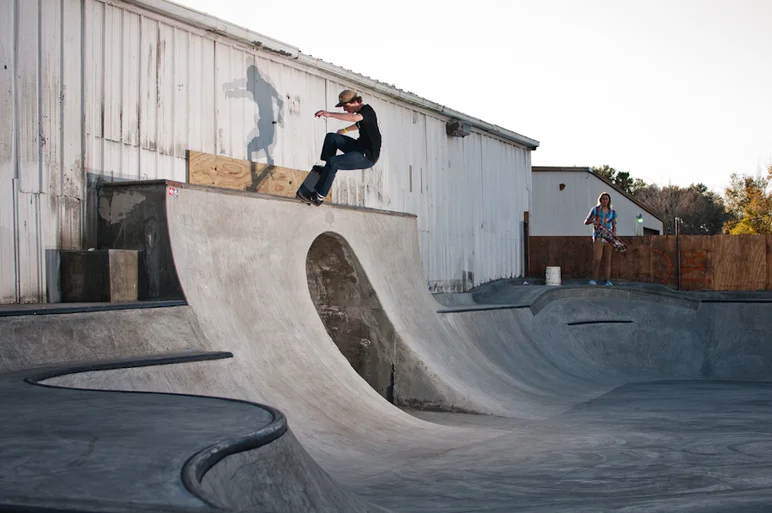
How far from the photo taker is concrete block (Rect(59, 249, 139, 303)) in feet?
26.2

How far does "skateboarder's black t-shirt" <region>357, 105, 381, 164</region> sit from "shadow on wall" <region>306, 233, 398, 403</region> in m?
1.25

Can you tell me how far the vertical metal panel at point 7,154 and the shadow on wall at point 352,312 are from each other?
405 centimetres

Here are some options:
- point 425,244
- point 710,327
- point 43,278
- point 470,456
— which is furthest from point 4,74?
point 710,327

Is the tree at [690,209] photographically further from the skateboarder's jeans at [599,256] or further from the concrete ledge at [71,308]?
the concrete ledge at [71,308]

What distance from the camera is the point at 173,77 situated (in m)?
10.1

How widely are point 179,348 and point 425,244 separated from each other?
363 inches

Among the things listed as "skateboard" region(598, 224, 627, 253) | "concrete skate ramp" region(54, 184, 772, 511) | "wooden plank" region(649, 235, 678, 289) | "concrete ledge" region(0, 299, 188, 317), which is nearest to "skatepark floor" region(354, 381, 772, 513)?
"concrete skate ramp" region(54, 184, 772, 511)

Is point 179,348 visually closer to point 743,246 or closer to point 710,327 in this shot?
point 710,327

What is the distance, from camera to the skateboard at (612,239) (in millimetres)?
18703

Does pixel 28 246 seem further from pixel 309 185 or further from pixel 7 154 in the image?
pixel 309 185

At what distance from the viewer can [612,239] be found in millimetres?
19047

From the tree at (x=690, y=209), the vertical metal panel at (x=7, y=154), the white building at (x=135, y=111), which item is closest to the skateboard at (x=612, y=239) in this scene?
the white building at (x=135, y=111)

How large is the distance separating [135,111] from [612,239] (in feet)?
41.5

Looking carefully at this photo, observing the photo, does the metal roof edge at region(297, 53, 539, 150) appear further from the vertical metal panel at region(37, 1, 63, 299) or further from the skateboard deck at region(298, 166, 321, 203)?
the vertical metal panel at region(37, 1, 63, 299)
